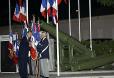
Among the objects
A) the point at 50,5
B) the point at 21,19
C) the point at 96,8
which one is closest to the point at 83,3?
the point at 96,8

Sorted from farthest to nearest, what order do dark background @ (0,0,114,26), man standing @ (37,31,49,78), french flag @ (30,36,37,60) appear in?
1. dark background @ (0,0,114,26)
2. french flag @ (30,36,37,60)
3. man standing @ (37,31,49,78)

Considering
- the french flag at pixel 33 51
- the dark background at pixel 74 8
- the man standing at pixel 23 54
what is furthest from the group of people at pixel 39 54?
the dark background at pixel 74 8

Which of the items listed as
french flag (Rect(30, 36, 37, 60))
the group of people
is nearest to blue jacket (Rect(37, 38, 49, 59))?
the group of people

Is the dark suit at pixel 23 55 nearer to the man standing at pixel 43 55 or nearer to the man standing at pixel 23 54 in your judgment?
the man standing at pixel 23 54

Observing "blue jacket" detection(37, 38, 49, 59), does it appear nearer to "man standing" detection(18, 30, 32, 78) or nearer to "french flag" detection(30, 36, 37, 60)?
"french flag" detection(30, 36, 37, 60)

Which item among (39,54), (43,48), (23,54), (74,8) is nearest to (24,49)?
(23,54)

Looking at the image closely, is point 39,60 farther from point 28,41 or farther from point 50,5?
point 50,5

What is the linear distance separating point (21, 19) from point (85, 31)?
22.0 metres

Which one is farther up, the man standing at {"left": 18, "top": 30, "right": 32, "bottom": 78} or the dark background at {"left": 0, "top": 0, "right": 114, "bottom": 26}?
the dark background at {"left": 0, "top": 0, "right": 114, "bottom": 26}

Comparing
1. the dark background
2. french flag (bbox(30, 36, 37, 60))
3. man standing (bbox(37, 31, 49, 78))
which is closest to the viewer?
man standing (bbox(37, 31, 49, 78))

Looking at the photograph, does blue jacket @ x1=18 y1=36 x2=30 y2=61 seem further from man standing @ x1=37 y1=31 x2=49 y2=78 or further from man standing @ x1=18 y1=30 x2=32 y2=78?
man standing @ x1=37 y1=31 x2=49 y2=78

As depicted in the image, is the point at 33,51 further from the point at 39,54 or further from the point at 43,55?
the point at 43,55

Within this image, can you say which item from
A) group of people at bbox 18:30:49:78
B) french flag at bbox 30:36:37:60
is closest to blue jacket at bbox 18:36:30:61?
group of people at bbox 18:30:49:78

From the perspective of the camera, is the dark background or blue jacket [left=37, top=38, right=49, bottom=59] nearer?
blue jacket [left=37, top=38, right=49, bottom=59]
